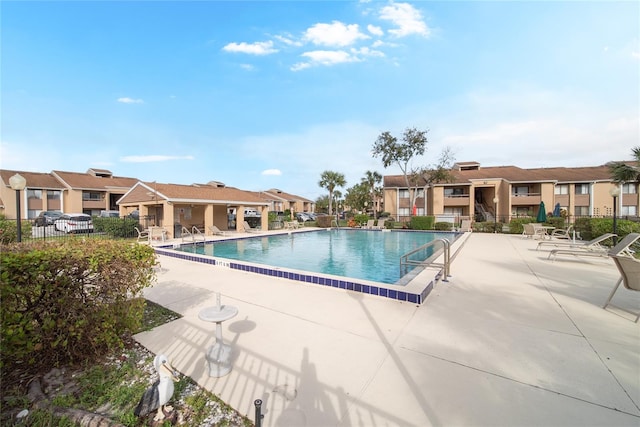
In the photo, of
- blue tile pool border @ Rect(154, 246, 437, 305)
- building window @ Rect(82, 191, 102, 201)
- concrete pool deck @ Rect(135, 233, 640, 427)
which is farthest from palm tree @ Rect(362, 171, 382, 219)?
concrete pool deck @ Rect(135, 233, 640, 427)

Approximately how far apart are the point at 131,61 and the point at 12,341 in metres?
18.6

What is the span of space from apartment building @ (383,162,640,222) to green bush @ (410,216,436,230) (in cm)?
536

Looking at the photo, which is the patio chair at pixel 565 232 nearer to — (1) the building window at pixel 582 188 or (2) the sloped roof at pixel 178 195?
(1) the building window at pixel 582 188

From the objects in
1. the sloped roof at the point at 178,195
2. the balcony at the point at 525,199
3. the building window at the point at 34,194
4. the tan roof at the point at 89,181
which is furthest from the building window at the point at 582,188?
the building window at the point at 34,194

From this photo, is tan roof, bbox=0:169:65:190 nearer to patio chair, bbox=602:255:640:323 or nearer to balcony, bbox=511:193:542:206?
patio chair, bbox=602:255:640:323

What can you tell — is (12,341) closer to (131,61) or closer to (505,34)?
(505,34)

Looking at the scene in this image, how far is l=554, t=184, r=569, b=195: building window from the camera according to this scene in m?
31.0

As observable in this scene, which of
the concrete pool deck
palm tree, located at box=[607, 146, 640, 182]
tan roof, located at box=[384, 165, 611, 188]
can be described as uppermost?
tan roof, located at box=[384, 165, 611, 188]

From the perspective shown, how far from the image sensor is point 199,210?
77.2 ft

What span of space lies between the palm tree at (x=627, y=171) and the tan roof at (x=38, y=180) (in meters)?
54.2

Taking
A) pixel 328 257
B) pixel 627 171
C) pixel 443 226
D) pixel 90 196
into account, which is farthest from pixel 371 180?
pixel 90 196

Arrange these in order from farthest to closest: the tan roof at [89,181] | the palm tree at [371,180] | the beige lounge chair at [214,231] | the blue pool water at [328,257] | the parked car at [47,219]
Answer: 1. the palm tree at [371,180]
2. the tan roof at [89,181]
3. the parked car at [47,219]
4. the beige lounge chair at [214,231]
5. the blue pool water at [328,257]

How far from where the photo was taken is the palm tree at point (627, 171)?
43.7 ft

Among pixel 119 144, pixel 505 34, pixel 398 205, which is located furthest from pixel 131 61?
pixel 398 205
